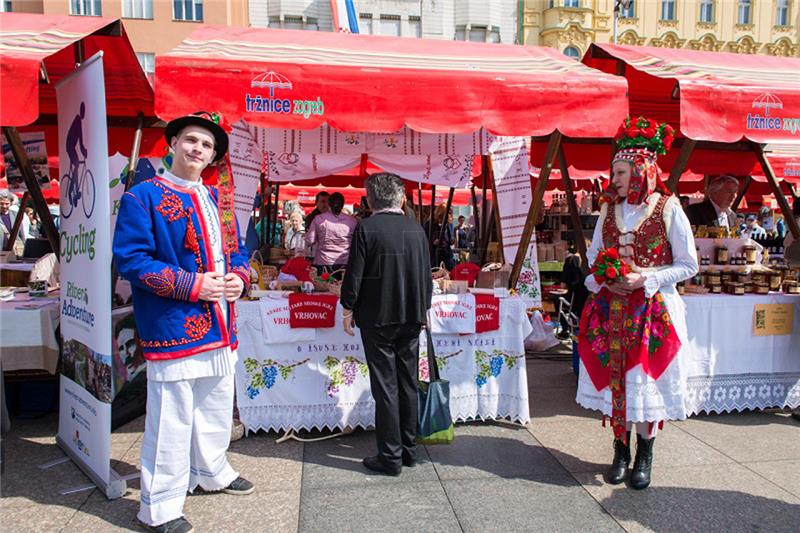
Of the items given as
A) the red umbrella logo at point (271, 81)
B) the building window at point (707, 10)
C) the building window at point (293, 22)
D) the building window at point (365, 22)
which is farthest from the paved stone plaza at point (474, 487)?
the building window at point (707, 10)

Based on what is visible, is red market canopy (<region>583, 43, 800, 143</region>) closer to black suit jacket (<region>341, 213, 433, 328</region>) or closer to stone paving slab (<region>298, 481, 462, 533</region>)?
black suit jacket (<region>341, 213, 433, 328</region>)

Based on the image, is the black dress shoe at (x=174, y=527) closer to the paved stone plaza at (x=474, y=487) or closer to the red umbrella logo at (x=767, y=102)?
the paved stone plaza at (x=474, y=487)

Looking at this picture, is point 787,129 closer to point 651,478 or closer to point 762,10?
point 651,478

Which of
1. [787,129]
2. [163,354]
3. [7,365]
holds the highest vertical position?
[787,129]

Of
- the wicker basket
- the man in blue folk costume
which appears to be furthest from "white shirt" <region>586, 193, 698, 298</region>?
the wicker basket

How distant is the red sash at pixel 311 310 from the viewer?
399cm

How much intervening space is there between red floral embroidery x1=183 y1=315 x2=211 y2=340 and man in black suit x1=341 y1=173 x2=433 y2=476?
2.93 ft

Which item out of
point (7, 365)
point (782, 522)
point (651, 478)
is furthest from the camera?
point (7, 365)

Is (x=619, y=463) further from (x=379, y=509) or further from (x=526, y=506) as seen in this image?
(x=379, y=509)

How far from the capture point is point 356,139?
18.5 feet

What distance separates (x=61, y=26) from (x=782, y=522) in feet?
17.6

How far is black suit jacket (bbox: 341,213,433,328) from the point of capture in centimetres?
330

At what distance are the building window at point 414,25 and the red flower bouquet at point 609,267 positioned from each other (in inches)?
1111

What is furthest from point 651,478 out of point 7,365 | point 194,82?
point 7,365
